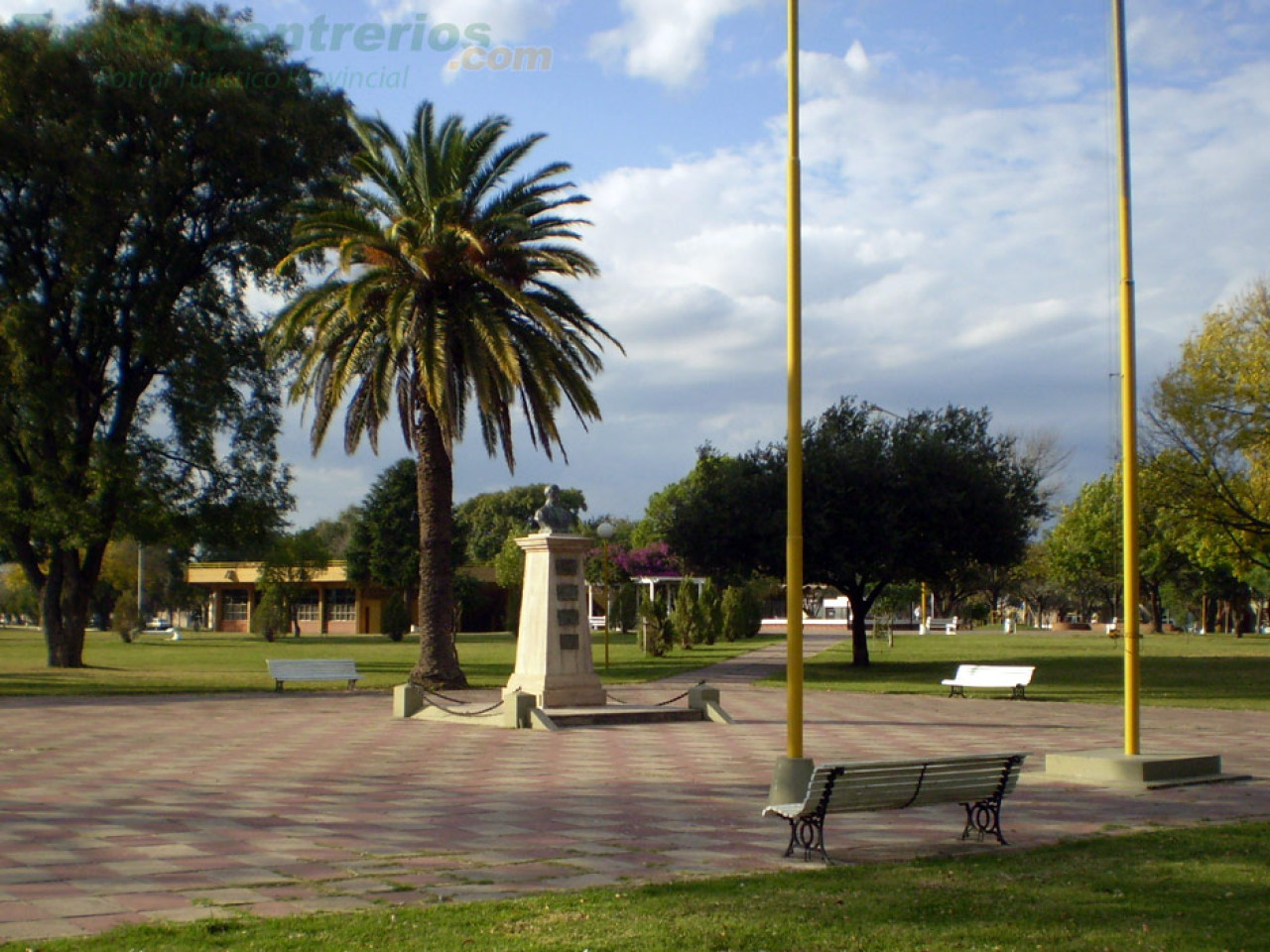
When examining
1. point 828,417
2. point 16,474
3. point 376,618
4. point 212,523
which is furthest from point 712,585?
point 376,618

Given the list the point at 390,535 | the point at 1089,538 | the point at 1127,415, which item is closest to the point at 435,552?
the point at 1127,415

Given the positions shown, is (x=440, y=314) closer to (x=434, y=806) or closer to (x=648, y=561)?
(x=434, y=806)

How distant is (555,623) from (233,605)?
7108 centimetres

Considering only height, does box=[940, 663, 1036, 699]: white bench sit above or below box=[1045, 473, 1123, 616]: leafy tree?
below

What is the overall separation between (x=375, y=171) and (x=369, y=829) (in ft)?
61.6

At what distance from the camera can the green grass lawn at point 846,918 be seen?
630 centimetres

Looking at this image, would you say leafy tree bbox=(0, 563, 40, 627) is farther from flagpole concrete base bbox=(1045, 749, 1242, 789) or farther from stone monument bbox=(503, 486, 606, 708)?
flagpole concrete base bbox=(1045, 749, 1242, 789)

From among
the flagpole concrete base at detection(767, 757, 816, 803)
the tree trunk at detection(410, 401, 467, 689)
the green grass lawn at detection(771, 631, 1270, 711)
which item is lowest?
the green grass lawn at detection(771, 631, 1270, 711)

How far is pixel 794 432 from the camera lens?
10.4 metres

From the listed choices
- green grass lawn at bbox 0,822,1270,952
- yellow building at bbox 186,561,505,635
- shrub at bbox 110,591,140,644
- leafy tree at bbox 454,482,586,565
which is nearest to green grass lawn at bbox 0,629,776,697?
shrub at bbox 110,591,140,644

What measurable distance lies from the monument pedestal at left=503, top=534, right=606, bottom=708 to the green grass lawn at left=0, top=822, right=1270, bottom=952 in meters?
12.8

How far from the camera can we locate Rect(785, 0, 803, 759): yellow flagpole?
1014cm

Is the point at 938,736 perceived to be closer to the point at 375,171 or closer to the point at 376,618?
the point at 375,171

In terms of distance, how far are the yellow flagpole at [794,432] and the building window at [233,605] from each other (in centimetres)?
8048
